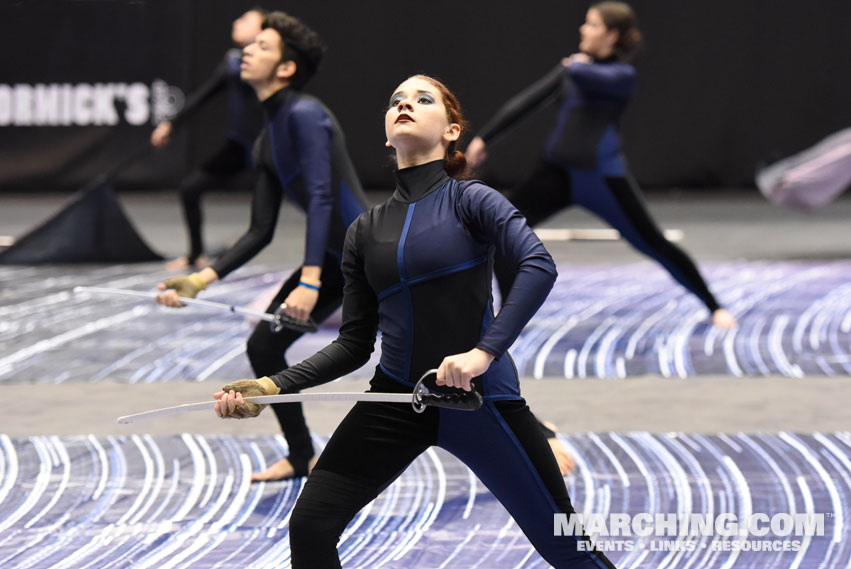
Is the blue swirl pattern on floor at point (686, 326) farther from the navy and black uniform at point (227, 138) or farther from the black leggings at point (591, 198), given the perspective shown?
→ the navy and black uniform at point (227, 138)

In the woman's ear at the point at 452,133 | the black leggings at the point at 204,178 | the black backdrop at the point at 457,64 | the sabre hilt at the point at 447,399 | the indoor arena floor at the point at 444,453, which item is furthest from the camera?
the black backdrop at the point at 457,64

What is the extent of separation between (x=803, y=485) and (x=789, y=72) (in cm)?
1150

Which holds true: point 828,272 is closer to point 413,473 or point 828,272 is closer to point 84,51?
point 413,473

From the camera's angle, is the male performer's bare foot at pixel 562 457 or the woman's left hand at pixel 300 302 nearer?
the woman's left hand at pixel 300 302

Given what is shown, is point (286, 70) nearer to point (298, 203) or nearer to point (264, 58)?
point (264, 58)

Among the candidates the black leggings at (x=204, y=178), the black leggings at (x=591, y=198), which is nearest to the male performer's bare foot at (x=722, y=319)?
the black leggings at (x=591, y=198)

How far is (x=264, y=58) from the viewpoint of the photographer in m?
4.35

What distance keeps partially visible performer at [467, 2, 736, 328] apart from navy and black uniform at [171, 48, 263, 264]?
2782 mm

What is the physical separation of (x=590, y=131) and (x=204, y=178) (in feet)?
12.4

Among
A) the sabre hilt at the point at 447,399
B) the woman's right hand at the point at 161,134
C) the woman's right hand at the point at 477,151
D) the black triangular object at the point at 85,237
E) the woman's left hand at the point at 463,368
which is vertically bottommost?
the black triangular object at the point at 85,237

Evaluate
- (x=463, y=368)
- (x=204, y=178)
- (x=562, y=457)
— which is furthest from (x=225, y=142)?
(x=463, y=368)

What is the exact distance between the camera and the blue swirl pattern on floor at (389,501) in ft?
11.8

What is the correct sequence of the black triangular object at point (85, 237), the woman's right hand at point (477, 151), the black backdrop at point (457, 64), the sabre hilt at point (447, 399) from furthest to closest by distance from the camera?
the black backdrop at point (457, 64) → the black triangular object at point (85, 237) → the woman's right hand at point (477, 151) → the sabre hilt at point (447, 399)

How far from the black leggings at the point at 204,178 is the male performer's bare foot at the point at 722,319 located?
3743mm
